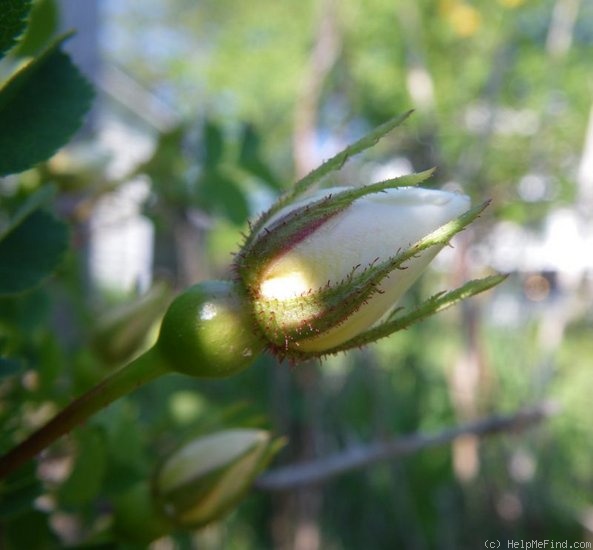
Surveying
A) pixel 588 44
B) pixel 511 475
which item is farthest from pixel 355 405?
pixel 588 44

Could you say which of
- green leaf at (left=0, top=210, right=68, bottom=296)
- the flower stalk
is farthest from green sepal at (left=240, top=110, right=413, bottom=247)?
green leaf at (left=0, top=210, right=68, bottom=296)

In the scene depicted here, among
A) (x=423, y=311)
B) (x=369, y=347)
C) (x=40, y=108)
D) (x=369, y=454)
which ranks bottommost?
(x=369, y=454)

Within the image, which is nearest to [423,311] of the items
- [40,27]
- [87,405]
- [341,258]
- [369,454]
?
[341,258]

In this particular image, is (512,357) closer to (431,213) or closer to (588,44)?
(588,44)

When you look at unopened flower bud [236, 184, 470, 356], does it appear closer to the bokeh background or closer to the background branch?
the bokeh background

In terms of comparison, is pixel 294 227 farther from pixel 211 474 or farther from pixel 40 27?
pixel 40 27
